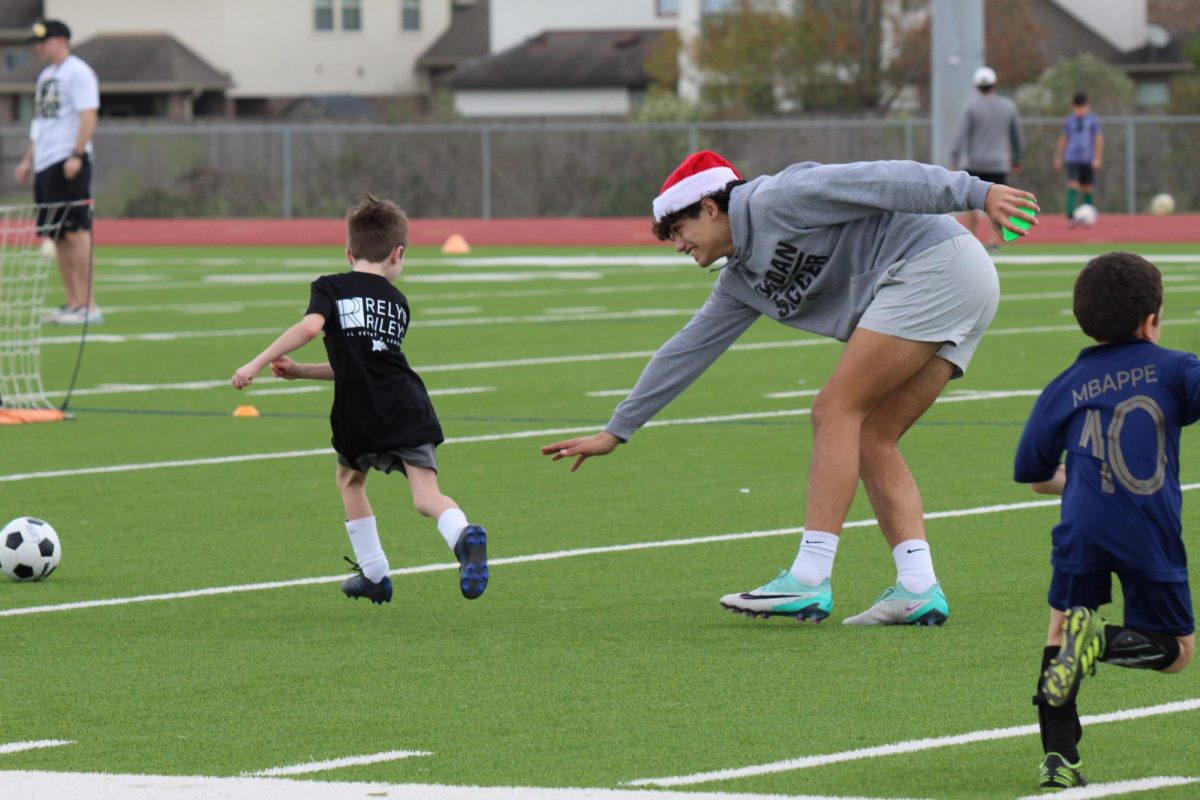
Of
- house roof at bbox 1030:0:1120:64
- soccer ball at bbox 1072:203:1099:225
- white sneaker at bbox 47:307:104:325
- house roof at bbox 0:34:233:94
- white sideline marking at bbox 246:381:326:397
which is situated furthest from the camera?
house roof at bbox 0:34:233:94

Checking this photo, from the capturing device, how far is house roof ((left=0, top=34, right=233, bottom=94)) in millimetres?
69438

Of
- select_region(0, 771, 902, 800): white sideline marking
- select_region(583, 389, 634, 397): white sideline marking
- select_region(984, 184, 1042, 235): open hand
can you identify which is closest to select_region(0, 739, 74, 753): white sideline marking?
select_region(0, 771, 902, 800): white sideline marking

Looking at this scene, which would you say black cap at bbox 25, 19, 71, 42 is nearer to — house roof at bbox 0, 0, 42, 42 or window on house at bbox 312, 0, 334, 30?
window on house at bbox 312, 0, 334, 30

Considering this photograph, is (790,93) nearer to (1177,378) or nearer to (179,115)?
(179,115)

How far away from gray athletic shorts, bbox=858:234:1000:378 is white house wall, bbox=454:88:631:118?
6282cm

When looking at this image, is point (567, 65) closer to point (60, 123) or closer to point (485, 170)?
point (485, 170)

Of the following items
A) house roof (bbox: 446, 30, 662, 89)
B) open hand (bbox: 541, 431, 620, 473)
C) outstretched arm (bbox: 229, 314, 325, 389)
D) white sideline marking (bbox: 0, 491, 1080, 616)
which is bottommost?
white sideline marking (bbox: 0, 491, 1080, 616)

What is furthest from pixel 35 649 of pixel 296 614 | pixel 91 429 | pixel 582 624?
pixel 91 429

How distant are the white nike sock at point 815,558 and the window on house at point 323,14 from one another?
66.1m

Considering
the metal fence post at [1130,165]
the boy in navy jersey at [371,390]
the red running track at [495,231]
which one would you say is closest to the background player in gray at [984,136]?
the red running track at [495,231]

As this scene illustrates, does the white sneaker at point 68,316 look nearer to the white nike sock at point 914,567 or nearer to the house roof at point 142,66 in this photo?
the white nike sock at point 914,567

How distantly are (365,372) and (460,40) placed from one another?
68283 mm

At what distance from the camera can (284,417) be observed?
1436 centimetres

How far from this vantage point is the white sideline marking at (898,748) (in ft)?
18.5
